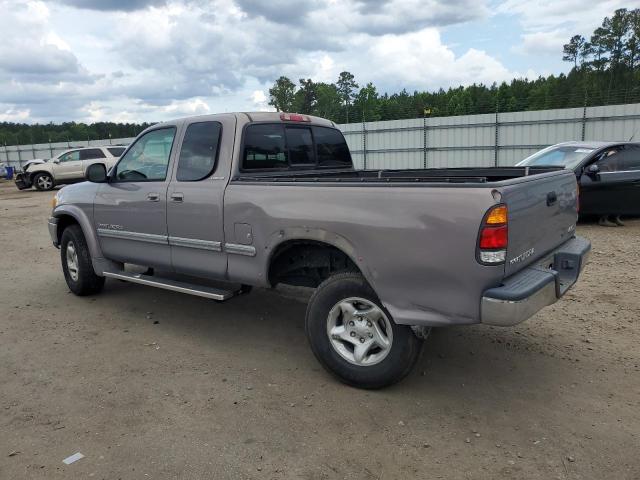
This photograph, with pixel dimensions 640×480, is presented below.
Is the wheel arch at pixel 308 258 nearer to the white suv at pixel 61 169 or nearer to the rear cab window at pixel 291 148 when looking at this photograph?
the rear cab window at pixel 291 148

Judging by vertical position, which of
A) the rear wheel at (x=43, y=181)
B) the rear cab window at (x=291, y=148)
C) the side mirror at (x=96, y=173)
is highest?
the rear cab window at (x=291, y=148)

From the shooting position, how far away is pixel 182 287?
4633mm

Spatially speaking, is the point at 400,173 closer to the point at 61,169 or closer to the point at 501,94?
the point at 61,169

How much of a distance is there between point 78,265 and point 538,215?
4.88m

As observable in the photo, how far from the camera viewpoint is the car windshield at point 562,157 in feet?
30.2

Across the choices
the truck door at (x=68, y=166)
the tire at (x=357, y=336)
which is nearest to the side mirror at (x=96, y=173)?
the tire at (x=357, y=336)

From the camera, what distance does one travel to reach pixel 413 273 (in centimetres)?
318

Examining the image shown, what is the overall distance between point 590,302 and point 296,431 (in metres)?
3.64

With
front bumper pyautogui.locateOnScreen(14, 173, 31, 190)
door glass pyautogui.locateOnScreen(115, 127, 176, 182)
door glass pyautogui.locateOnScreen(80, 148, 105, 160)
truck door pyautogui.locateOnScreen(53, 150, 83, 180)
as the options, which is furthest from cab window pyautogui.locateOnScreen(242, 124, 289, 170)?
front bumper pyautogui.locateOnScreen(14, 173, 31, 190)

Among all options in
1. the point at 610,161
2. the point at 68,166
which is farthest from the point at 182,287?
the point at 68,166

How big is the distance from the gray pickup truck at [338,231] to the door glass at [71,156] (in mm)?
18910

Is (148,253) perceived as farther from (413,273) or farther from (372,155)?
(372,155)

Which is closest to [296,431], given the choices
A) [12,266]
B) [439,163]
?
[12,266]

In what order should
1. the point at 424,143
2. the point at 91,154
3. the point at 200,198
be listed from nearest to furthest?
1. the point at 200,198
2. the point at 91,154
3. the point at 424,143
